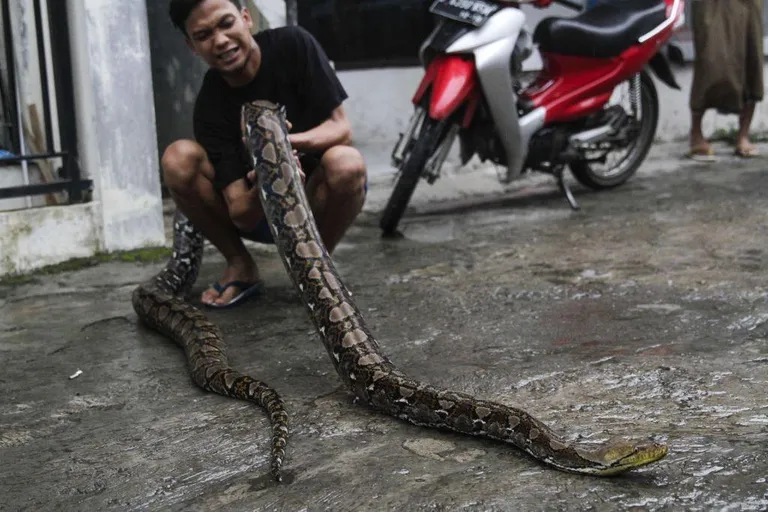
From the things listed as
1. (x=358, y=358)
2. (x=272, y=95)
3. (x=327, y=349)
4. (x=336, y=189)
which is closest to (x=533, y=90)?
(x=336, y=189)

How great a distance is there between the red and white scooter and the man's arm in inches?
54.9

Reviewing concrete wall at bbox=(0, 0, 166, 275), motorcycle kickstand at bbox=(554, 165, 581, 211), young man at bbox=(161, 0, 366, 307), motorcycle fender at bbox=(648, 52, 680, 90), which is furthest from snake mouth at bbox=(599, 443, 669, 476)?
motorcycle fender at bbox=(648, 52, 680, 90)

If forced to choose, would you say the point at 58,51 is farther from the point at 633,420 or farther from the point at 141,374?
the point at 633,420

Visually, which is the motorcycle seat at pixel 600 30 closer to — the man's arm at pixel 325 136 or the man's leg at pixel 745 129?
the man's leg at pixel 745 129

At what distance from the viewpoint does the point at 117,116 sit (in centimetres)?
529

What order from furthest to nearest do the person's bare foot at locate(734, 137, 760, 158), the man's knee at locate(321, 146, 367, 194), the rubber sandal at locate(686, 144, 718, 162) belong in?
the person's bare foot at locate(734, 137, 760, 158) → the rubber sandal at locate(686, 144, 718, 162) → the man's knee at locate(321, 146, 367, 194)

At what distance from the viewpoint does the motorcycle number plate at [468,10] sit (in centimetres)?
567

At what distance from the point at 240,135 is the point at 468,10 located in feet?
6.97

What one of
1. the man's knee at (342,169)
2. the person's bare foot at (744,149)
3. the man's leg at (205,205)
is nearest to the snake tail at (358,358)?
the man's knee at (342,169)

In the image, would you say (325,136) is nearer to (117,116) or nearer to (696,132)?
(117,116)

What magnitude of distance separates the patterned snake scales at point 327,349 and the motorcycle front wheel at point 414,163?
5.54ft

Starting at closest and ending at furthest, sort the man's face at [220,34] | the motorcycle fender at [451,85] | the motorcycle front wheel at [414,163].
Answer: the man's face at [220,34] → the motorcycle fender at [451,85] → the motorcycle front wheel at [414,163]

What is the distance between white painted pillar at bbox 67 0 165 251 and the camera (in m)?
5.17

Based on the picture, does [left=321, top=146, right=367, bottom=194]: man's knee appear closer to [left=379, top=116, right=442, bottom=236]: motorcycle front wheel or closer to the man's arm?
the man's arm
